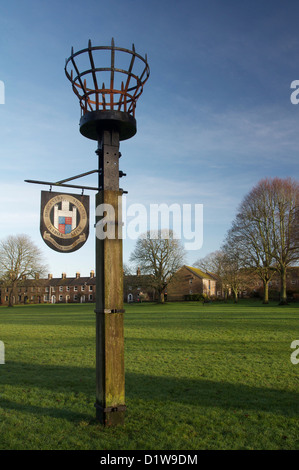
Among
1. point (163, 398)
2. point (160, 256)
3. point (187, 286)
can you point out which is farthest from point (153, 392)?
point (187, 286)

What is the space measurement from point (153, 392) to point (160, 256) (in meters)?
58.1

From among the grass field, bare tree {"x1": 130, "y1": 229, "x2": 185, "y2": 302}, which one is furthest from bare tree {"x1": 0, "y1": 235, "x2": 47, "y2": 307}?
the grass field

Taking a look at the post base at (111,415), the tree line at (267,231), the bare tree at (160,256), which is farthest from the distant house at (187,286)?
the post base at (111,415)

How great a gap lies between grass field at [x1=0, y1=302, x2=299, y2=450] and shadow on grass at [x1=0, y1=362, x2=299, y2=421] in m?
0.02

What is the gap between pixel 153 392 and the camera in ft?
25.0

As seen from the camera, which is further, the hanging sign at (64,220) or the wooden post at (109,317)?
the hanging sign at (64,220)

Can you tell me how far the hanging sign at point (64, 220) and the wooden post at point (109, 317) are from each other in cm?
35

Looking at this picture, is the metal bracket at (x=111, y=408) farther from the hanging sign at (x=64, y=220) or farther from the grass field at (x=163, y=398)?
the hanging sign at (x=64, y=220)

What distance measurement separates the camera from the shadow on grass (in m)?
6.62

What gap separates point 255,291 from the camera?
3164 inches

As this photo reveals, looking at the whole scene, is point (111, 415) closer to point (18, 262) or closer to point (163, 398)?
point (163, 398)

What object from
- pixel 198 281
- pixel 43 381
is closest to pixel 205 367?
pixel 43 381

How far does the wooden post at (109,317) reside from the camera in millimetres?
5539
